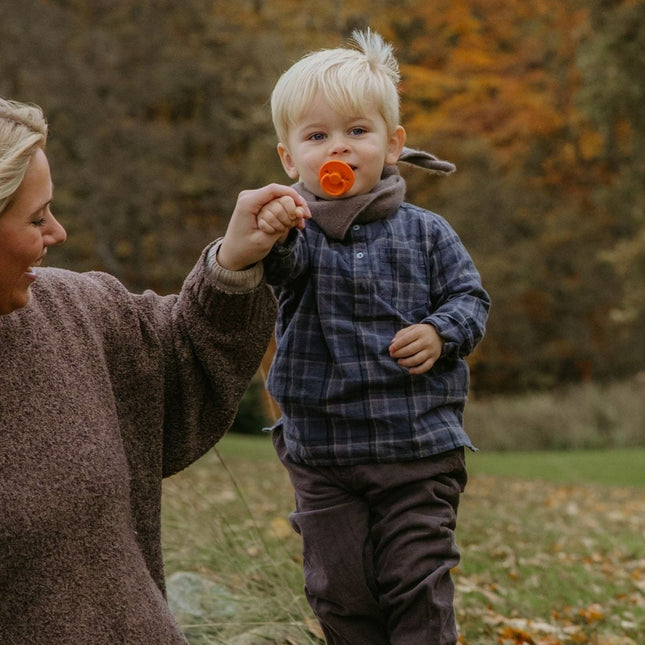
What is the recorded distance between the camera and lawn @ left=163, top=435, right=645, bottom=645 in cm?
386

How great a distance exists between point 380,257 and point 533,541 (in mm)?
4903

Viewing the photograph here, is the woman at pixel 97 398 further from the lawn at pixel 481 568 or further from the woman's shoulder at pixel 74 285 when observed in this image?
the lawn at pixel 481 568

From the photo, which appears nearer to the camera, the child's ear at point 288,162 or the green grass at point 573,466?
the child's ear at point 288,162

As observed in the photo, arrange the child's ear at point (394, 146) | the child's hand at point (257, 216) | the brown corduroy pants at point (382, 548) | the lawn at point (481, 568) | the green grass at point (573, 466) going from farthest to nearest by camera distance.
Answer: the green grass at point (573, 466), the lawn at point (481, 568), the child's ear at point (394, 146), the brown corduroy pants at point (382, 548), the child's hand at point (257, 216)

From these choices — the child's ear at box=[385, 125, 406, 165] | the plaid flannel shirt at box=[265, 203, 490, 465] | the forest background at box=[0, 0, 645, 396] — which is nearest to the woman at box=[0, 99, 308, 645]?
the plaid flannel shirt at box=[265, 203, 490, 465]

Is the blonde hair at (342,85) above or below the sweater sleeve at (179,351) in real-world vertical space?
above

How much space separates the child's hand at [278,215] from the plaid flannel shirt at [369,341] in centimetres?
28

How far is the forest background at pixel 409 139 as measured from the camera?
18562 millimetres

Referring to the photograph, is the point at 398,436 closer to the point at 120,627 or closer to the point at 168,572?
the point at 120,627

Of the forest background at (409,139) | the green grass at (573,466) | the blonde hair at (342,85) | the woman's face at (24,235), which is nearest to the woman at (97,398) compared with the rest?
the woman's face at (24,235)

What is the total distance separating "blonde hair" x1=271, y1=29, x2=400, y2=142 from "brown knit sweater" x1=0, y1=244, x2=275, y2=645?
55 centimetres

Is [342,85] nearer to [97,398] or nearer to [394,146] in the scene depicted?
[394,146]

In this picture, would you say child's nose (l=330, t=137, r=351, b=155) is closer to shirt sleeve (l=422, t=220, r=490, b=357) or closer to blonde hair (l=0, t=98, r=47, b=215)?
shirt sleeve (l=422, t=220, r=490, b=357)

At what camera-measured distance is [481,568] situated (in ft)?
18.7
